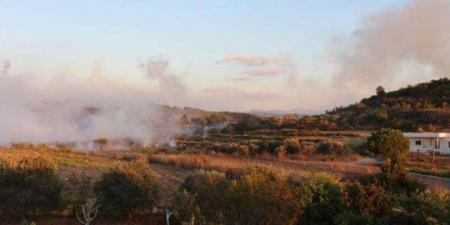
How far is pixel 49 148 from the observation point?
34.4m

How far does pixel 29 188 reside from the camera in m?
17.1

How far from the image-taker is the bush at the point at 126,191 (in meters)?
17.2

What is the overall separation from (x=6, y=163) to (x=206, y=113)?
212ft

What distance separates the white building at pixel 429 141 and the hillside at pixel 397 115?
475cm

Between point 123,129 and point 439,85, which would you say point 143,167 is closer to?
point 123,129

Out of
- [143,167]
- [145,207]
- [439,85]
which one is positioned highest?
[439,85]

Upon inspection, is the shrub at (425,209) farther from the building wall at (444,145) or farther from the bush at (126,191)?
the building wall at (444,145)

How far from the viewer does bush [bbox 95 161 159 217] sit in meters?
17.2

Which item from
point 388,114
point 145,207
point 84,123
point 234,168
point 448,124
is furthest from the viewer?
point 388,114

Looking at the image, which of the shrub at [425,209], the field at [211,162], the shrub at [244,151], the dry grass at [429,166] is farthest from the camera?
the shrub at [244,151]

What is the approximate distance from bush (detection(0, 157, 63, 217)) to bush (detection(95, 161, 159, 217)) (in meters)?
1.35

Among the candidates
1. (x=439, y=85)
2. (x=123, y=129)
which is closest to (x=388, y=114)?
(x=439, y=85)

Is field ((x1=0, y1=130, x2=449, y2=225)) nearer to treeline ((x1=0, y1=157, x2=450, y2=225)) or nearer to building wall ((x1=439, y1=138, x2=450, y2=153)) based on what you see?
treeline ((x1=0, y1=157, x2=450, y2=225))

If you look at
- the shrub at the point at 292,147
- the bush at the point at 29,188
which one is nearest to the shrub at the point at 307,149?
the shrub at the point at 292,147
